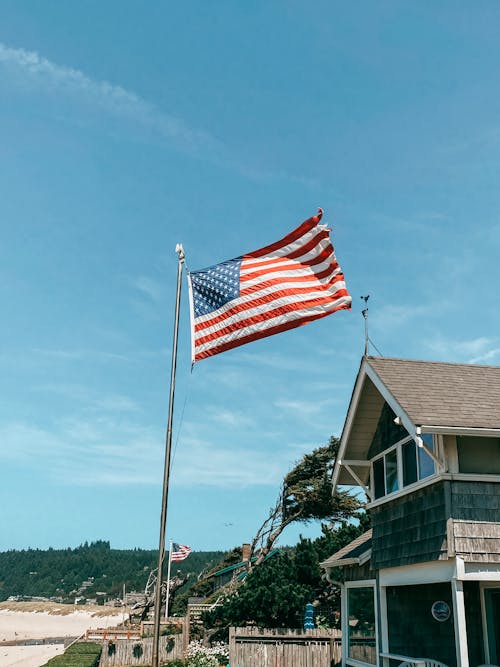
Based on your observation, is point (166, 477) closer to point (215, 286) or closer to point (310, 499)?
point (215, 286)

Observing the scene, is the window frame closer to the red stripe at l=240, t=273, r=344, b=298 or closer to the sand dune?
the red stripe at l=240, t=273, r=344, b=298

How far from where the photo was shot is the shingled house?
37.7ft

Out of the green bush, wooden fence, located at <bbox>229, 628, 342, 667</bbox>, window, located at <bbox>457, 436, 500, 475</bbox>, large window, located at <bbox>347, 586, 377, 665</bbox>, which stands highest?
window, located at <bbox>457, 436, 500, 475</bbox>

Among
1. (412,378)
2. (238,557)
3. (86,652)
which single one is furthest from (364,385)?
(238,557)

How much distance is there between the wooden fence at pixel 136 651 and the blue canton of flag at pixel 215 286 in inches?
890

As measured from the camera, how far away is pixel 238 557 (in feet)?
144

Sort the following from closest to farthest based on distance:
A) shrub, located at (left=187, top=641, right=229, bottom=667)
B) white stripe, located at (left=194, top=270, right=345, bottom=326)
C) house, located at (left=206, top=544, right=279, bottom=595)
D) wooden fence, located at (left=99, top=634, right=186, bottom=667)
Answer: white stripe, located at (left=194, top=270, right=345, bottom=326)
shrub, located at (left=187, top=641, right=229, bottom=667)
wooden fence, located at (left=99, top=634, right=186, bottom=667)
house, located at (left=206, top=544, right=279, bottom=595)

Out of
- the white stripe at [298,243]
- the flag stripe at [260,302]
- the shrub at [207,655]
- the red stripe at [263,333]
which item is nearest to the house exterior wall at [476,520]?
the red stripe at [263,333]

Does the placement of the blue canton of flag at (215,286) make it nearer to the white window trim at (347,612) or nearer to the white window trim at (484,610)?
the white window trim at (484,610)

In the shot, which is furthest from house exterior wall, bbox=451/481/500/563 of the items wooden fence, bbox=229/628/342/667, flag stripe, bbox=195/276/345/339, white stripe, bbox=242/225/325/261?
wooden fence, bbox=229/628/342/667

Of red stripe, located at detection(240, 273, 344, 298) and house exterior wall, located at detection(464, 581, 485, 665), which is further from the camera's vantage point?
house exterior wall, located at detection(464, 581, 485, 665)

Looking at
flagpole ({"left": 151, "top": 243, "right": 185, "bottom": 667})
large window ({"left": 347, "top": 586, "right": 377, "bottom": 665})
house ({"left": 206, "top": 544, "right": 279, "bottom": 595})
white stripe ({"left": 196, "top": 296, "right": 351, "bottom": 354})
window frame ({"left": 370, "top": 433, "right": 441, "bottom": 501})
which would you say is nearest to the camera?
flagpole ({"left": 151, "top": 243, "right": 185, "bottom": 667})

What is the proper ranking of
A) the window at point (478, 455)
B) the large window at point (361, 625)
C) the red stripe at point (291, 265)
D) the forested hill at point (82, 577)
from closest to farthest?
the red stripe at point (291, 265) < the window at point (478, 455) < the large window at point (361, 625) < the forested hill at point (82, 577)

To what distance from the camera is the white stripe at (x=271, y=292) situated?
11.3 meters
